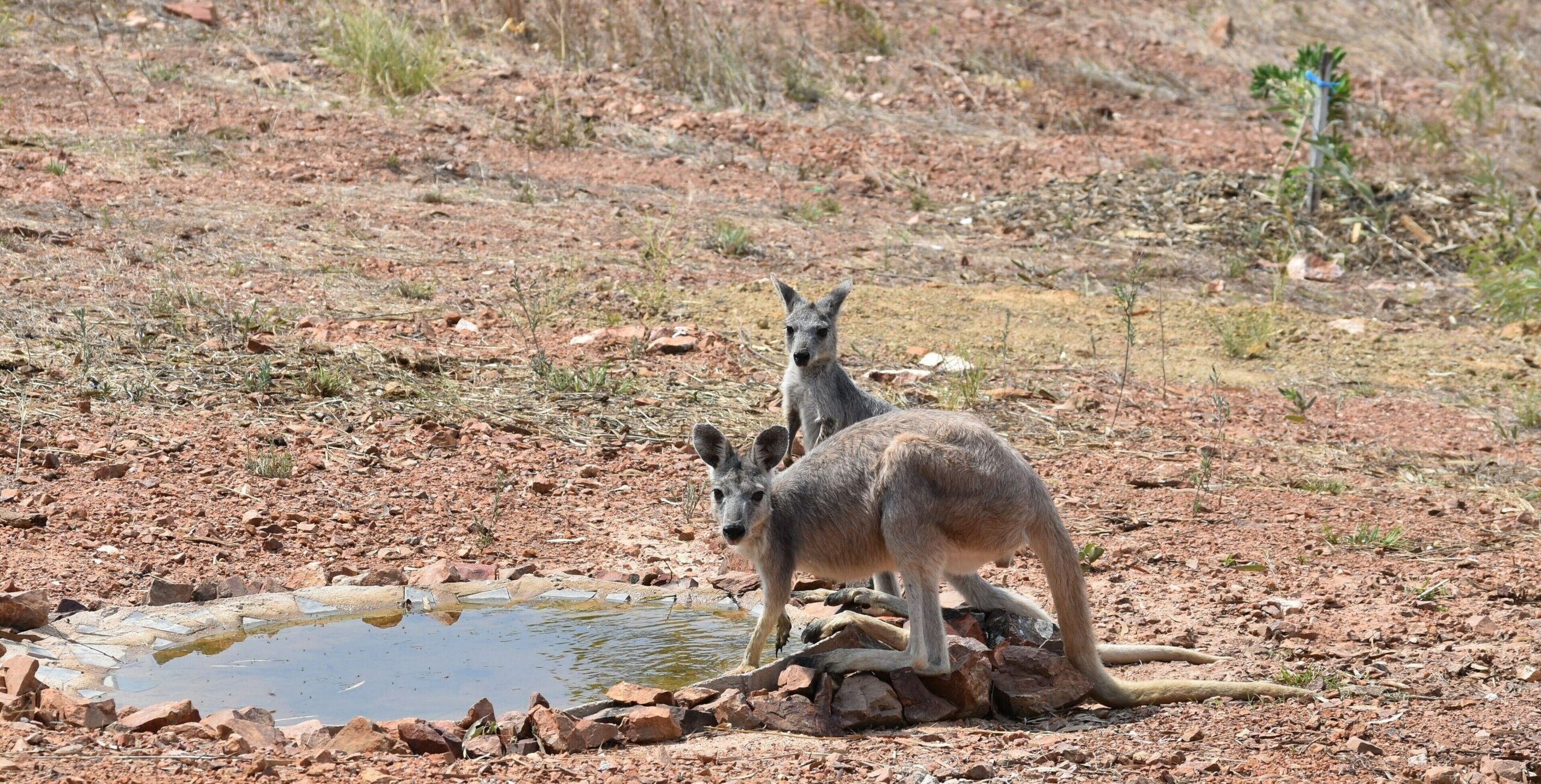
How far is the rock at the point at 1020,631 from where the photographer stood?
5348 mm

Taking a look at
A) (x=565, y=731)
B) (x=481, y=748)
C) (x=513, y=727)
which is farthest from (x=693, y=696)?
(x=481, y=748)

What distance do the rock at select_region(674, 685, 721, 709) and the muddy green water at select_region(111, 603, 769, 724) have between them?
0.30m

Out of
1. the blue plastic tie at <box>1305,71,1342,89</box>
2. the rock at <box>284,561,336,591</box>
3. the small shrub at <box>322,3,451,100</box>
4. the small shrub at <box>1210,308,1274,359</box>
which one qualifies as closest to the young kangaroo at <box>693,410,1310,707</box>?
the rock at <box>284,561,336,591</box>

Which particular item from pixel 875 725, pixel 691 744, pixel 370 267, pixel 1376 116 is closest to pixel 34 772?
pixel 691 744

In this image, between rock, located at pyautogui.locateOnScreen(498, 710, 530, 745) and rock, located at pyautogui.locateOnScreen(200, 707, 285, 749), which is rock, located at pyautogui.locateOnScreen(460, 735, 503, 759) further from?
rock, located at pyautogui.locateOnScreen(200, 707, 285, 749)

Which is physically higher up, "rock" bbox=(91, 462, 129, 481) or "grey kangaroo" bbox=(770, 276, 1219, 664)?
"grey kangaroo" bbox=(770, 276, 1219, 664)

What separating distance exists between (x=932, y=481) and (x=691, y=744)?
1.19 m

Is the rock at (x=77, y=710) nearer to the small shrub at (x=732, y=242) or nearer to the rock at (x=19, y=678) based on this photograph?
the rock at (x=19, y=678)

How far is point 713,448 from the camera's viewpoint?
214 inches

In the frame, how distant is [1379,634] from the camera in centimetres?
571

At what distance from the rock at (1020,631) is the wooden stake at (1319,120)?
9.11 m

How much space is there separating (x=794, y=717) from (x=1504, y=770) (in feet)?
6.79

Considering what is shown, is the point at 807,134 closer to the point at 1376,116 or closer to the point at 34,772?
the point at 1376,116

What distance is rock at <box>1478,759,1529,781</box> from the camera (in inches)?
172
